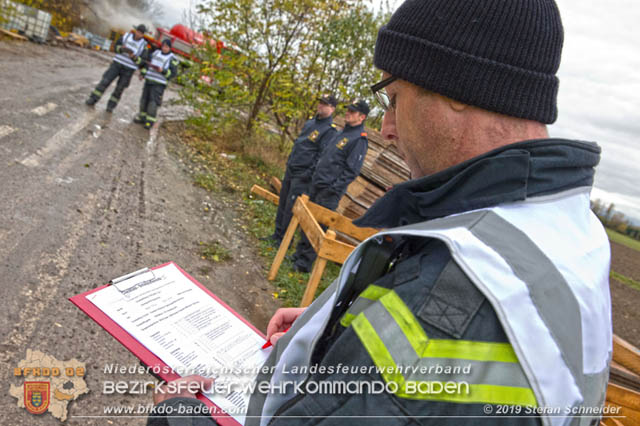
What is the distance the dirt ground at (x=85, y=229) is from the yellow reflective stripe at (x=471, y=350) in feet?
8.63

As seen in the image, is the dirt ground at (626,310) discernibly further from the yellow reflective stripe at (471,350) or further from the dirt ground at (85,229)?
the yellow reflective stripe at (471,350)

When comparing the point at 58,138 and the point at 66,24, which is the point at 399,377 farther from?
the point at 66,24

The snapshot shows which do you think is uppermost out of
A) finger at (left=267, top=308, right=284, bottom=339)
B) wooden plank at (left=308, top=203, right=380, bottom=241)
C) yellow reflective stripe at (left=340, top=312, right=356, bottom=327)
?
yellow reflective stripe at (left=340, top=312, right=356, bottom=327)

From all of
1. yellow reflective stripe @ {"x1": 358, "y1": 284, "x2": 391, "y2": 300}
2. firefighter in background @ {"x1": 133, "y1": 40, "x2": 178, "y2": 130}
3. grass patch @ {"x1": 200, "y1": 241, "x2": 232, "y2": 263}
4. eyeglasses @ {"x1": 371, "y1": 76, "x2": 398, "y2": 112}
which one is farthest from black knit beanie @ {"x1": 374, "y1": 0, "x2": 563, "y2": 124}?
firefighter in background @ {"x1": 133, "y1": 40, "x2": 178, "y2": 130}

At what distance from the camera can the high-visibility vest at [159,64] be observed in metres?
10.6

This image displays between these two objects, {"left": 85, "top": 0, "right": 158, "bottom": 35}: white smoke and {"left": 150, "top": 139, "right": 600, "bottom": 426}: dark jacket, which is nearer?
{"left": 150, "top": 139, "right": 600, "bottom": 426}: dark jacket

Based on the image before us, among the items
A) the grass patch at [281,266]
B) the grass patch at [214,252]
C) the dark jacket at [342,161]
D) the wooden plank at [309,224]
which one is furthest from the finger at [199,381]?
the dark jacket at [342,161]

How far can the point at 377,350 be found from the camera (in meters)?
0.80

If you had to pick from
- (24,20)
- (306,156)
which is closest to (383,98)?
(306,156)

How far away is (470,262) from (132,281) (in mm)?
1415

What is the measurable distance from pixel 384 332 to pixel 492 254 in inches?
9.6

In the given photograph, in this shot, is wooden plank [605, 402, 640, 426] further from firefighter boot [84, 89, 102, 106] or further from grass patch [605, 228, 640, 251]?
A: grass patch [605, 228, 640, 251]

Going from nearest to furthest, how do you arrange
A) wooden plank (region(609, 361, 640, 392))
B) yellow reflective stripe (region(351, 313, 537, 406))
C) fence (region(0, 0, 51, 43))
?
1. yellow reflective stripe (region(351, 313, 537, 406))
2. wooden plank (region(609, 361, 640, 392))
3. fence (region(0, 0, 51, 43))

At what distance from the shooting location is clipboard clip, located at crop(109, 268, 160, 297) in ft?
5.59
